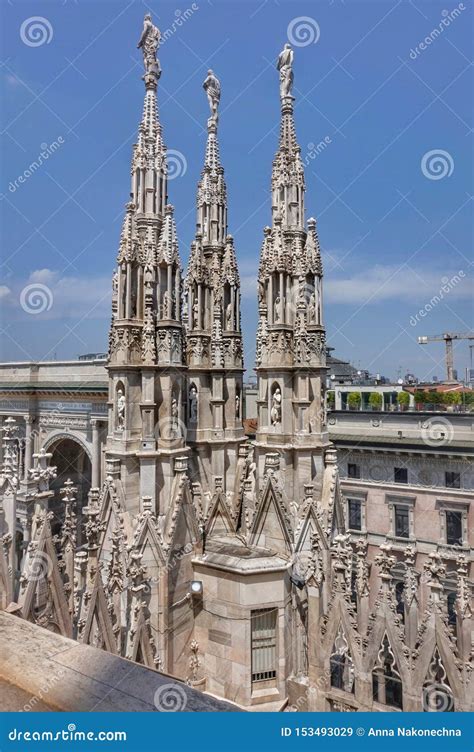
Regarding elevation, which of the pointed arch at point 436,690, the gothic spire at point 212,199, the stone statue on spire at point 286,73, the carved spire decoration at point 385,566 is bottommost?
the pointed arch at point 436,690

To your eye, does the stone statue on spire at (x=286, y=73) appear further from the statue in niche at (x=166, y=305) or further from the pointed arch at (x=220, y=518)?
the pointed arch at (x=220, y=518)

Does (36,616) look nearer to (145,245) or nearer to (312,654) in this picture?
(312,654)

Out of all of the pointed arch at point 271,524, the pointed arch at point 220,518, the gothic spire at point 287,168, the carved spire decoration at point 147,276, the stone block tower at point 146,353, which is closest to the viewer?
the pointed arch at point 271,524

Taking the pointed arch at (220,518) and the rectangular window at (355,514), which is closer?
the pointed arch at (220,518)

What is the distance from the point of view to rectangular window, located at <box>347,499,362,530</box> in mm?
31453

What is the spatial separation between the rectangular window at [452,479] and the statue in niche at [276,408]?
18.9 m

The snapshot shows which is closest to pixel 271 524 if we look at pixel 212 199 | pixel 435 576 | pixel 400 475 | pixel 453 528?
pixel 435 576

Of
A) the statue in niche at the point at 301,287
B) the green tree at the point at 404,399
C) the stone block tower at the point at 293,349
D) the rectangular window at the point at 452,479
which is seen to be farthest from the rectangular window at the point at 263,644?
the green tree at the point at 404,399

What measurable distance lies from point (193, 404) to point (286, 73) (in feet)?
38.7

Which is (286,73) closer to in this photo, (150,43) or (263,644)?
(150,43)

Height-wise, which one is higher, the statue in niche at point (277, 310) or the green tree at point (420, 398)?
the statue in niche at point (277, 310)

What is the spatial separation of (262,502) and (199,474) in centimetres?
377

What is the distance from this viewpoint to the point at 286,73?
1614cm

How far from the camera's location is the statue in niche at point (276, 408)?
1480 cm
